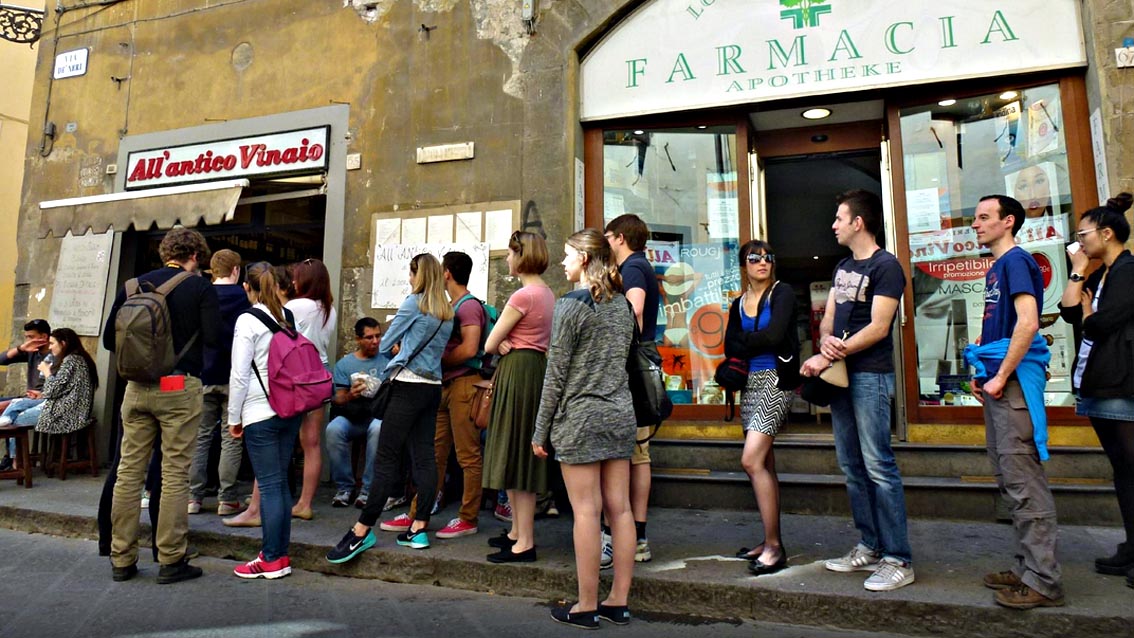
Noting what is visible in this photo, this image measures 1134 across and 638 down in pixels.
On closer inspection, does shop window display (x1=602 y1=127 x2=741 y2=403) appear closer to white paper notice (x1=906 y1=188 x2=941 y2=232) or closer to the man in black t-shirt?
white paper notice (x1=906 y1=188 x2=941 y2=232)

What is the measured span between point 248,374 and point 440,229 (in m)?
3.06

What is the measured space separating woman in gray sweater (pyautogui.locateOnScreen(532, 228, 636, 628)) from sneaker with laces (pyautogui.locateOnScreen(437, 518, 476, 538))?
1.43 m

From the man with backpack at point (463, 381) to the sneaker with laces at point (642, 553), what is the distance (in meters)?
1.21

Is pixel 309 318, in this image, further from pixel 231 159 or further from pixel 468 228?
pixel 231 159

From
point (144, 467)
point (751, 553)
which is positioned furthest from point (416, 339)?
point (751, 553)

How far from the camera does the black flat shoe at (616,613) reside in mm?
3342

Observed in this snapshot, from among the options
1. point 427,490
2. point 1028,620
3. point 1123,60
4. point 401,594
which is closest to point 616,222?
point 427,490

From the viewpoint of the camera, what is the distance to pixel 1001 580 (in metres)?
3.41

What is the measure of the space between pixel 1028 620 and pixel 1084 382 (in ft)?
4.33

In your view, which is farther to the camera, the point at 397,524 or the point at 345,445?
the point at 345,445

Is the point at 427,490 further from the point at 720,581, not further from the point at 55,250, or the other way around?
the point at 55,250

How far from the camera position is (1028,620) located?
10.2 feet

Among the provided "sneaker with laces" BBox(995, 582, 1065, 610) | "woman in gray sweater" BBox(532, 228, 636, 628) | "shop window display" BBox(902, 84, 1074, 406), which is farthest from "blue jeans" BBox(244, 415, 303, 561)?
"shop window display" BBox(902, 84, 1074, 406)

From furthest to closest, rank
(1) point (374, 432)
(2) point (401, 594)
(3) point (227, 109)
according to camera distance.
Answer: (3) point (227, 109) → (1) point (374, 432) → (2) point (401, 594)
